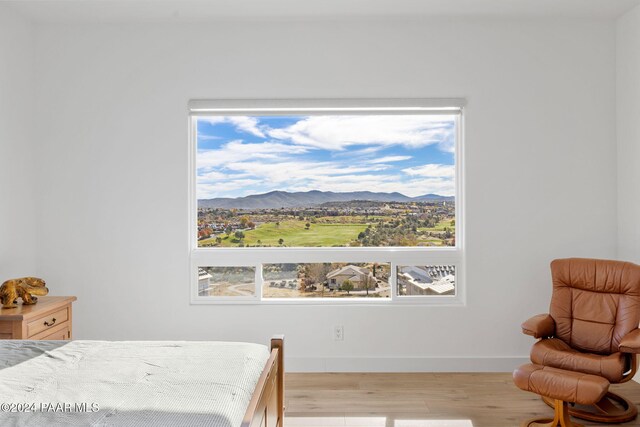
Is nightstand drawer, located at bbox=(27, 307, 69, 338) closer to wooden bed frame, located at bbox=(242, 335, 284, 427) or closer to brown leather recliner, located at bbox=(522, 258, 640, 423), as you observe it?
wooden bed frame, located at bbox=(242, 335, 284, 427)

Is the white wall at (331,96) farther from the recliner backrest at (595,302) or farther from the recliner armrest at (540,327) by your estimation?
the recliner armrest at (540,327)

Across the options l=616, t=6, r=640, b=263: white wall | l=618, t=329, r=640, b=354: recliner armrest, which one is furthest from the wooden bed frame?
l=616, t=6, r=640, b=263: white wall

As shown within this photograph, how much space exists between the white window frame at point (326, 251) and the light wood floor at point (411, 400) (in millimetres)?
592

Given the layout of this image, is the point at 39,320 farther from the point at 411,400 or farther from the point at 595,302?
the point at 595,302

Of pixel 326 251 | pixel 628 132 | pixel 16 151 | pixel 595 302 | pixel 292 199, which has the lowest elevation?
pixel 595 302

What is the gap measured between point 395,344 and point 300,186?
4.95ft

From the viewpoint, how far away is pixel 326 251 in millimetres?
3959

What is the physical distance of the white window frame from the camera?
3867 mm

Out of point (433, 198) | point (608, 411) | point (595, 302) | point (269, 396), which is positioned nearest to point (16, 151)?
point (269, 396)

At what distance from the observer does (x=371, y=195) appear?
4066 millimetres

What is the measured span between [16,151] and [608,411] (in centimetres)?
453

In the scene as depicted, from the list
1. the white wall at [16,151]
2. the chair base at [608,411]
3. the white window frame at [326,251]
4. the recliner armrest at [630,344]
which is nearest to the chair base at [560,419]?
the chair base at [608,411]

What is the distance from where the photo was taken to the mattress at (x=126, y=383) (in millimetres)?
1531

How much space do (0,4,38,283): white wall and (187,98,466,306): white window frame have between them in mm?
1255
